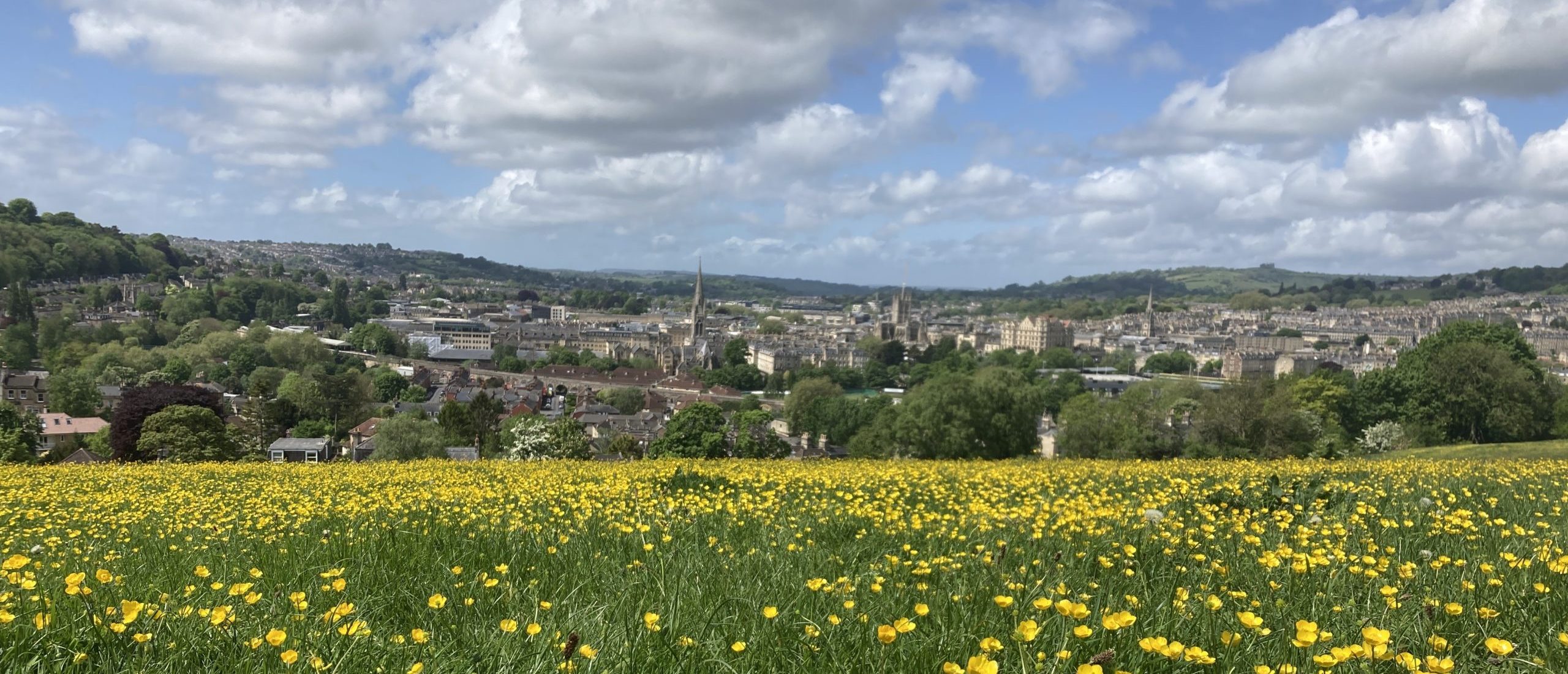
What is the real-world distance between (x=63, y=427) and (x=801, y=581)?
6841 cm

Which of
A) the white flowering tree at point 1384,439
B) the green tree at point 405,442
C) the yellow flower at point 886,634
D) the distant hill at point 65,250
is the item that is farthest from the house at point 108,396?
the yellow flower at point 886,634

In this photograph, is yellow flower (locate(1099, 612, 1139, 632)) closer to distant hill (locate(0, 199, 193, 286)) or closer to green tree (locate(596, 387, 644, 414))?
green tree (locate(596, 387, 644, 414))

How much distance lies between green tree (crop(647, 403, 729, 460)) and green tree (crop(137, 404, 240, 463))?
629 inches

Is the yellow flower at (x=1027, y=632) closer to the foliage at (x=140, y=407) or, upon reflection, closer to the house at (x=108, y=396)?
the foliage at (x=140, y=407)

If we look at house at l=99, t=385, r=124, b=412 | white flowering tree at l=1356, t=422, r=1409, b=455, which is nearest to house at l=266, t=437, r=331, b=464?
house at l=99, t=385, r=124, b=412

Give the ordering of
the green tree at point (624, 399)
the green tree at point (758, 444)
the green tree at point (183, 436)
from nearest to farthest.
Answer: the green tree at point (183, 436), the green tree at point (758, 444), the green tree at point (624, 399)

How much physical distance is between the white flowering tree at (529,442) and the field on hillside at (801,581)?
84.5 feet

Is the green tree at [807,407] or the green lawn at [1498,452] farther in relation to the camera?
the green tree at [807,407]

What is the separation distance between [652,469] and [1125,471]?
6038 mm

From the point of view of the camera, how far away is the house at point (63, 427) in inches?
2127

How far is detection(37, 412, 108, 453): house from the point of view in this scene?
54031mm

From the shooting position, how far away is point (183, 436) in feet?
106

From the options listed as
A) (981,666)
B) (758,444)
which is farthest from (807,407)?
(981,666)

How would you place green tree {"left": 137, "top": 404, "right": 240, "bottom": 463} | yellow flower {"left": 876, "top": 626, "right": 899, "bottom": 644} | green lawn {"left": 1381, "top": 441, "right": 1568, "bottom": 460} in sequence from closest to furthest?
Result: 1. yellow flower {"left": 876, "top": 626, "right": 899, "bottom": 644}
2. green lawn {"left": 1381, "top": 441, "right": 1568, "bottom": 460}
3. green tree {"left": 137, "top": 404, "right": 240, "bottom": 463}
